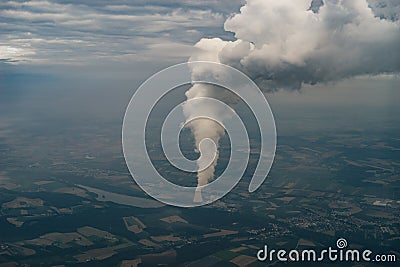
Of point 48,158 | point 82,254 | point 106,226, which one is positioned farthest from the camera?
point 48,158

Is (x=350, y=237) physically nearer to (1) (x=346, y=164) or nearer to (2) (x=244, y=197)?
(2) (x=244, y=197)

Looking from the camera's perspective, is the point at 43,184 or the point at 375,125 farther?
the point at 375,125

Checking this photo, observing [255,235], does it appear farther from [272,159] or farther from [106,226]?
[272,159]

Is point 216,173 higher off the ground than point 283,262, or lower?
higher

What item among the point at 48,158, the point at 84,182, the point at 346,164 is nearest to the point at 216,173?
the point at 84,182

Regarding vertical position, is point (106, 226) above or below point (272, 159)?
below

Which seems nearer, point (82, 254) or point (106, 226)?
point (82, 254)

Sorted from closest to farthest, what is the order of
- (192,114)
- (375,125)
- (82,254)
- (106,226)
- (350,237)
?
(192,114), (82,254), (350,237), (106,226), (375,125)

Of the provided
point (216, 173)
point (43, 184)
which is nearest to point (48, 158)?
point (43, 184)

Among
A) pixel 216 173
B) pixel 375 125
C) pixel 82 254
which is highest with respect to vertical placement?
pixel 375 125
